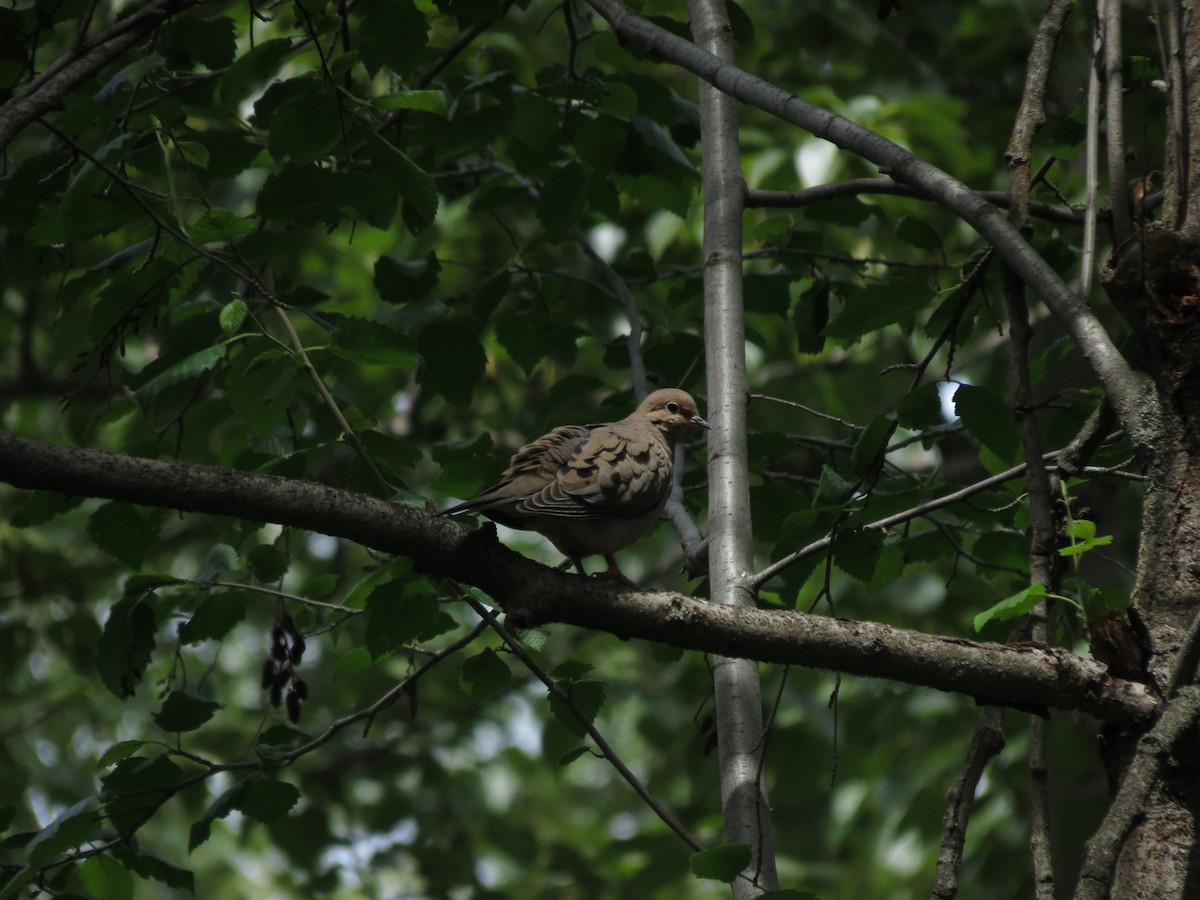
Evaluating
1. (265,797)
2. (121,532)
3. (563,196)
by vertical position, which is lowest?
(265,797)

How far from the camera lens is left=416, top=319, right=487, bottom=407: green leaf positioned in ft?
15.0

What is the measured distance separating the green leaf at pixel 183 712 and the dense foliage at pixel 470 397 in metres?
0.01

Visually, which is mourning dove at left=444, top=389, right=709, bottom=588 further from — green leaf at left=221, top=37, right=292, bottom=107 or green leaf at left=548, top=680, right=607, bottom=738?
green leaf at left=221, top=37, right=292, bottom=107

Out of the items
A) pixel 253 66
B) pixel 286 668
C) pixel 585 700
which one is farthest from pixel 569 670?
pixel 253 66

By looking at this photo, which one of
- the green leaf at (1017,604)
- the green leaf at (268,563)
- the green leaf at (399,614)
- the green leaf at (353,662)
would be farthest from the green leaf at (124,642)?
the green leaf at (1017,604)

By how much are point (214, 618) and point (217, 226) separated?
1.27 m

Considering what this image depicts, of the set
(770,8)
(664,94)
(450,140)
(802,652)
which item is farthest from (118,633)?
(770,8)

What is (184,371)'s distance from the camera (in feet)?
10.8

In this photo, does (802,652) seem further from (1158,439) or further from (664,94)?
(664,94)

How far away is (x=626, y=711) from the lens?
519 inches

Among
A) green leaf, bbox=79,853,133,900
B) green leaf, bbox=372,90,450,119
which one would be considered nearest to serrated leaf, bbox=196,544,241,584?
green leaf, bbox=79,853,133,900

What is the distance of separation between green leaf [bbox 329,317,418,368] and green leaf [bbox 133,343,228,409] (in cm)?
31

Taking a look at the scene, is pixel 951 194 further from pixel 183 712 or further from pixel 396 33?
pixel 183 712

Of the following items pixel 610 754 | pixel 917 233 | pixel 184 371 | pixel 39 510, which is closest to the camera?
pixel 610 754
